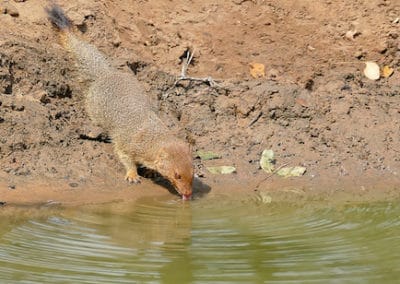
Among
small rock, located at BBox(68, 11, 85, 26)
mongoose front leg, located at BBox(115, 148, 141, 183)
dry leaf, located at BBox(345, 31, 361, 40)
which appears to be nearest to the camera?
mongoose front leg, located at BBox(115, 148, 141, 183)

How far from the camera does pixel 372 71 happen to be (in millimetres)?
8383

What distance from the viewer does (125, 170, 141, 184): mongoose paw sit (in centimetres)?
682

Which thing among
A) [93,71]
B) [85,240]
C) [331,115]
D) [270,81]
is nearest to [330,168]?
[331,115]

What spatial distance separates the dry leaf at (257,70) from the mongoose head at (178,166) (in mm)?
1729

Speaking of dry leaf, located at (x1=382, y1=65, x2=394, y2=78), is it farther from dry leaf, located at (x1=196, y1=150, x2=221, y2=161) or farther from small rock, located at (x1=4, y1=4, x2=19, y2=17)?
small rock, located at (x1=4, y1=4, x2=19, y2=17)

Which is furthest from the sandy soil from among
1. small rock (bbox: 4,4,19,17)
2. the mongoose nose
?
the mongoose nose

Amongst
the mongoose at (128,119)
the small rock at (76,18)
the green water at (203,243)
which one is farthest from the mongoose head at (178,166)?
the small rock at (76,18)

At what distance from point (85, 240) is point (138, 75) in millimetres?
3061

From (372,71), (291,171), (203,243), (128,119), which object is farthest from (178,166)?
(372,71)

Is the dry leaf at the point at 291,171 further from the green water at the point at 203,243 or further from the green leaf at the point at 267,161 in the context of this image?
the green water at the point at 203,243

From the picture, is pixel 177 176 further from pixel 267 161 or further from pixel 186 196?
pixel 267 161

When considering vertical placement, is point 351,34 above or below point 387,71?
above

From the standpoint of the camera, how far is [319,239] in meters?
5.33

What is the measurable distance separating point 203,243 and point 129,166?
1961 mm
